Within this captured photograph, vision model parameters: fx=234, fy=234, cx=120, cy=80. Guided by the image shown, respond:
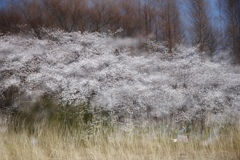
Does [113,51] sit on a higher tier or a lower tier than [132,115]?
higher

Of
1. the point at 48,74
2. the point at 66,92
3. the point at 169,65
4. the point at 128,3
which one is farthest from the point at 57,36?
the point at 128,3

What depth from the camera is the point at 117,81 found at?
5.23 metres

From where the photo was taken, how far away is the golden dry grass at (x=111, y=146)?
3701mm

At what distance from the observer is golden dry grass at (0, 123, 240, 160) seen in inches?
146

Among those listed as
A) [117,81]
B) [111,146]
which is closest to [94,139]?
[111,146]

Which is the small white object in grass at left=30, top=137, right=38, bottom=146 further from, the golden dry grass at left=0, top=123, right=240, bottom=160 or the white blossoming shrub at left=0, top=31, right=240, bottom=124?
the white blossoming shrub at left=0, top=31, right=240, bottom=124

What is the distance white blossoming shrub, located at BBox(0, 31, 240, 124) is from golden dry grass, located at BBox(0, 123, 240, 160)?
2.35 feet

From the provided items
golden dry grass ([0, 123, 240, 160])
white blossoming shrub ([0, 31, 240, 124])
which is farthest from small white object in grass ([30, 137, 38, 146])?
white blossoming shrub ([0, 31, 240, 124])

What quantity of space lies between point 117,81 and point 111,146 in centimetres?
168

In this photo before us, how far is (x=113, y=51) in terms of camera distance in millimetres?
6895

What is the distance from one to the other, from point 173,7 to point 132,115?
6941 millimetres

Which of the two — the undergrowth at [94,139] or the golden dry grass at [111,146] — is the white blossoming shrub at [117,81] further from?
the golden dry grass at [111,146]

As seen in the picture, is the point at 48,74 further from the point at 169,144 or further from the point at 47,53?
the point at 169,144

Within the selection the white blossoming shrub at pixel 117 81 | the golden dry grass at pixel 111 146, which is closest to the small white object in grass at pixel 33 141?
the golden dry grass at pixel 111 146
